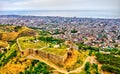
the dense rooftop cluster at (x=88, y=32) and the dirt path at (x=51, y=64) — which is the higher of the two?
the dirt path at (x=51, y=64)

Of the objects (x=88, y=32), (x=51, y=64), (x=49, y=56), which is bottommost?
(x=88, y=32)

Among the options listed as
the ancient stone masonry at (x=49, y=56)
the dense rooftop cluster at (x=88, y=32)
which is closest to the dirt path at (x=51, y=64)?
the ancient stone masonry at (x=49, y=56)

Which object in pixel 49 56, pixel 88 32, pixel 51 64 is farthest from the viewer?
pixel 88 32

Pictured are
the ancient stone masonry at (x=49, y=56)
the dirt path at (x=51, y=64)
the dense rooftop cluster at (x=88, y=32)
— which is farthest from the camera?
the dense rooftop cluster at (x=88, y=32)

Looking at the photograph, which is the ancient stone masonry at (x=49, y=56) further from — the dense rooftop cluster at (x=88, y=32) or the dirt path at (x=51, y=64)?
the dense rooftop cluster at (x=88, y=32)

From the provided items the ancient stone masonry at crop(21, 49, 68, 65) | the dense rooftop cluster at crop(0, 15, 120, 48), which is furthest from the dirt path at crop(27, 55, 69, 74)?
the dense rooftop cluster at crop(0, 15, 120, 48)

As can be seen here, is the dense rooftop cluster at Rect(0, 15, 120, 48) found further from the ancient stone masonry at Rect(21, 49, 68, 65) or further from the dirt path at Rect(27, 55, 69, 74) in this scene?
the dirt path at Rect(27, 55, 69, 74)

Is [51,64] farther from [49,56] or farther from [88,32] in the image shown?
[88,32]

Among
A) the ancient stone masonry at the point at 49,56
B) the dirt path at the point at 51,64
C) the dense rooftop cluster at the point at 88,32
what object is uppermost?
the ancient stone masonry at the point at 49,56

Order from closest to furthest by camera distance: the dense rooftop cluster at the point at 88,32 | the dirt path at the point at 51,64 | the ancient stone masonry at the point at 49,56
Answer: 1. the dirt path at the point at 51,64
2. the ancient stone masonry at the point at 49,56
3. the dense rooftop cluster at the point at 88,32

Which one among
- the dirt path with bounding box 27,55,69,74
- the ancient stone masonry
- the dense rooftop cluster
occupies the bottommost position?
the dense rooftop cluster

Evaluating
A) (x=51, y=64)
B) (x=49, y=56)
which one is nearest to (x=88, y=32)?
(x=49, y=56)
